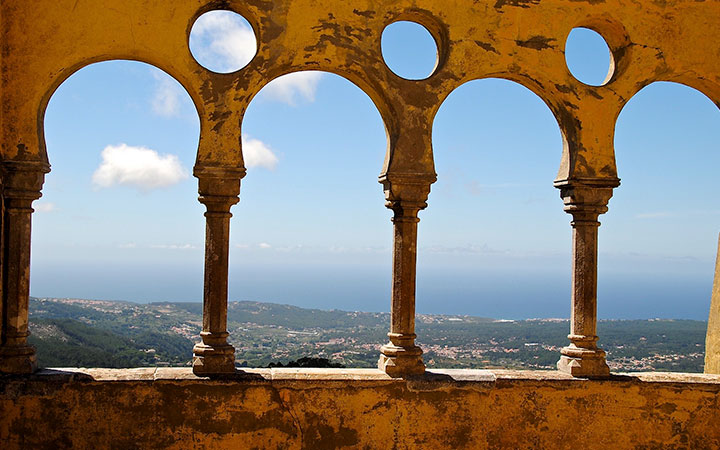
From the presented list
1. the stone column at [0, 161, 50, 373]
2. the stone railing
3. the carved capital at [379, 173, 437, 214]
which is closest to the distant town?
the stone railing

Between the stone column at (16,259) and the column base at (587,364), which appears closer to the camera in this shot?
the stone column at (16,259)

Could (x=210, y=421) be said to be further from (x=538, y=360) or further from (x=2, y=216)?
(x=538, y=360)

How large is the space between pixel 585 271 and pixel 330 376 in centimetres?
249

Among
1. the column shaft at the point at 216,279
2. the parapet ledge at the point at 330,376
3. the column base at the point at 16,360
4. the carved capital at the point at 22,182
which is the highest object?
the carved capital at the point at 22,182

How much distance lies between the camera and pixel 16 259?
5.68 metres

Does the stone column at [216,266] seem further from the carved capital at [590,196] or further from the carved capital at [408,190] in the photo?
the carved capital at [590,196]

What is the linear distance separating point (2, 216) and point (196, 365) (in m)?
1.92

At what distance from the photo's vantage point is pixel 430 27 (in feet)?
21.5

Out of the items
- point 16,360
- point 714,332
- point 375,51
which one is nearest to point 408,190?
point 375,51

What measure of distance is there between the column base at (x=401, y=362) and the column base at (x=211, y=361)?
4.26ft

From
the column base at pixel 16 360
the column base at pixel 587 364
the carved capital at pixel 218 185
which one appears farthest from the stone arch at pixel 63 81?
the column base at pixel 587 364

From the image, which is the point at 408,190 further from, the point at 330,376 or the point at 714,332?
the point at 714,332

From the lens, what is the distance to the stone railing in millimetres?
5680

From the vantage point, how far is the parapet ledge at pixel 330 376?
5.63m
